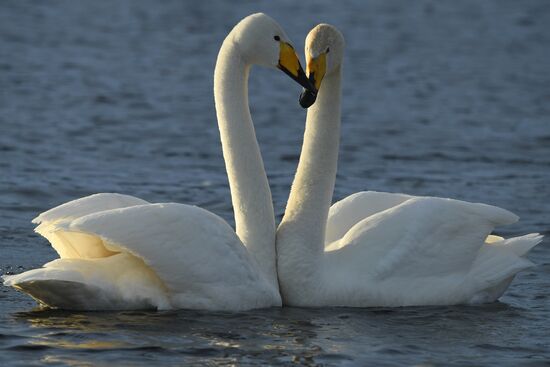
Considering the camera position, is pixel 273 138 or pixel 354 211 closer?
pixel 354 211

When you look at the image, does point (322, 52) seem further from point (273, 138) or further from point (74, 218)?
point (273, 138)

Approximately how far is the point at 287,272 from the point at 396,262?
84 cm

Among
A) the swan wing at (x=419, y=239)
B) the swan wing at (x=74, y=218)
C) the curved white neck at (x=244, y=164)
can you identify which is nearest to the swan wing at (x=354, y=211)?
the swan wing at (x=419, y=239)

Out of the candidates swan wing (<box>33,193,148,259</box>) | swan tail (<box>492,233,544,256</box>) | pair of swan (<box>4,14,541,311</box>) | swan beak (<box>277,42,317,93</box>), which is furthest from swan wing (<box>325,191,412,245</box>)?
swan wing (<box>33,193,148,259</box>)

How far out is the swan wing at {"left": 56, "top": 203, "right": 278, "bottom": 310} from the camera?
9680 mm

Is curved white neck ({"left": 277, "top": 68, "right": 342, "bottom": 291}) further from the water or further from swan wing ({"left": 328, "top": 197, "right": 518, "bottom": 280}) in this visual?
the water

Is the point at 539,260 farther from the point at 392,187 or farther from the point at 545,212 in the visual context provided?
the point at 392,187

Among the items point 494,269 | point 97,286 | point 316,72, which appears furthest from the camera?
point 494,269

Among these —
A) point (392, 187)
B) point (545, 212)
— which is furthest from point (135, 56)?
point (545, 212)

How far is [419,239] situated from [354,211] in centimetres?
90

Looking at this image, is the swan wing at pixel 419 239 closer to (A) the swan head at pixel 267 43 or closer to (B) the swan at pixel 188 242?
(B) the swan at pixel 188 242

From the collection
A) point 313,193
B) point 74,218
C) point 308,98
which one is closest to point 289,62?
point 308,98

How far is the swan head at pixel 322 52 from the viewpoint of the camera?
34.0ft

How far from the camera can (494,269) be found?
11.0 meters
